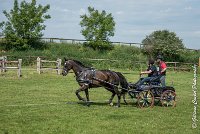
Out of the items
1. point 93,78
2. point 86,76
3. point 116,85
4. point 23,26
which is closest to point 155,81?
point 116,85

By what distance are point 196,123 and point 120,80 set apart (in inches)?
176

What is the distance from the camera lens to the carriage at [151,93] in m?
15.2

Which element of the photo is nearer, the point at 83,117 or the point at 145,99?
the point at 83,117

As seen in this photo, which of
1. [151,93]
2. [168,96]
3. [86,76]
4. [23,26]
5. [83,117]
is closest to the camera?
[83,117]

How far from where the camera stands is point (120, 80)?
15641 mm

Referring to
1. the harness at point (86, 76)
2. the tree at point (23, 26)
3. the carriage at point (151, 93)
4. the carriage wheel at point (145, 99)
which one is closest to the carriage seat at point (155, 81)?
the carriage at point (151, 93)

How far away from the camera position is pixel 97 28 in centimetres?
5572

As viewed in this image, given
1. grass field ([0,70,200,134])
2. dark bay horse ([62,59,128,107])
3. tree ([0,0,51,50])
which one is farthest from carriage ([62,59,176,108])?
tree ([0,0,51,50])

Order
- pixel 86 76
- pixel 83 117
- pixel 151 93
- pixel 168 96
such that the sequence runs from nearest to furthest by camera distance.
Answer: pixel 83 117 → pixel 151 93 → pixel 86 76 → pixel 168 96

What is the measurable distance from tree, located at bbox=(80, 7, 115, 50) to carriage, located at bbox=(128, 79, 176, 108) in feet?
128

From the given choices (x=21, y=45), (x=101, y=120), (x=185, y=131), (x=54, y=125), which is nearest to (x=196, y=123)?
(x=185, y=131)

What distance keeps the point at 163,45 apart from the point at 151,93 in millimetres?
38769

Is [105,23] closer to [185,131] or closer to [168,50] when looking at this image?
[168,50]

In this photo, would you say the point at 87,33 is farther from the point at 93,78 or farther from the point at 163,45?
the point at 93,78
